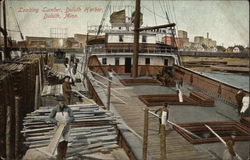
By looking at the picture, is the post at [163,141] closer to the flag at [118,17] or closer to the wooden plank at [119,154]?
the wooden plank at [119,154]

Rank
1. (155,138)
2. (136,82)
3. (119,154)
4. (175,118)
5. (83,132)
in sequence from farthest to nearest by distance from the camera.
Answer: (136,82) < (175,118) < (83,132) < (155,138) < (119,154)

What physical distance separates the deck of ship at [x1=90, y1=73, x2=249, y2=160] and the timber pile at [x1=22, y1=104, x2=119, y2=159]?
958 mm

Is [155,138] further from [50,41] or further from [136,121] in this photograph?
[50,41]

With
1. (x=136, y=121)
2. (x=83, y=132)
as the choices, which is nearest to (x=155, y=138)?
(x=136, y=121)

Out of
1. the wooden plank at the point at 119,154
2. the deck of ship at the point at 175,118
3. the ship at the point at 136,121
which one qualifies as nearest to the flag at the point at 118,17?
the ship at the point at 136,121

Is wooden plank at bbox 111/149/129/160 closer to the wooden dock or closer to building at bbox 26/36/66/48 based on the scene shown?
the wooden dock

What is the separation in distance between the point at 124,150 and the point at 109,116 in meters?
1.80

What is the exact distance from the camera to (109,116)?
30.1ft

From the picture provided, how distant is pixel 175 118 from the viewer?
1017 centimetres

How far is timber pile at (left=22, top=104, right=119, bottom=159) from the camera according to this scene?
743cm

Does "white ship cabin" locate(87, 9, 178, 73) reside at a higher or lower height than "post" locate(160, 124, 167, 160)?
higher

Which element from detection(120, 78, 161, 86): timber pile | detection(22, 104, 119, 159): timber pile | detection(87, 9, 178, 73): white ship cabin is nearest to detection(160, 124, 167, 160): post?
detection(22, 104, 119, 159): timber pile

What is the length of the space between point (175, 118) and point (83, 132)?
165 inches

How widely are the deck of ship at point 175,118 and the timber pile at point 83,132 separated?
0.96 meters
